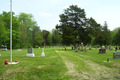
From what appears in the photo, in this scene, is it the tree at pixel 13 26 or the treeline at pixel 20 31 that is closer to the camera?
the treeline at pixel 20 31

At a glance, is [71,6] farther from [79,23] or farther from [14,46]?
[14,46]

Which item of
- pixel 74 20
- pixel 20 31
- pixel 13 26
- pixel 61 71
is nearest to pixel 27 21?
pixel 20 31

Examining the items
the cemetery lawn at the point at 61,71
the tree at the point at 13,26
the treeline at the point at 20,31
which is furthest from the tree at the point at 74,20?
the cemetery lawn at the point at 61,71

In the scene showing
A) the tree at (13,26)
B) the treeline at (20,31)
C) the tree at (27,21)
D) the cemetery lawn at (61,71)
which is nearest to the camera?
the cemetery lawn at (61,71)

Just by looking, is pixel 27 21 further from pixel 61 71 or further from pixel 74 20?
pixel 61 71

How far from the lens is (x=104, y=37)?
186ft

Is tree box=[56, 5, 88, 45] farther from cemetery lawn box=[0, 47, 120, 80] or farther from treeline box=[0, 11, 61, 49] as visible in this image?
cemetery lawn box=[0, 47, 120, 80]

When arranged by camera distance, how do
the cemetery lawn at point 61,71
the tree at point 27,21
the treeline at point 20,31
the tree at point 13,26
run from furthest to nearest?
the tree at point 27,21 < the tree at point 13,26 < the treeline at point 20,31 < the cemetery lawn at point 61,71

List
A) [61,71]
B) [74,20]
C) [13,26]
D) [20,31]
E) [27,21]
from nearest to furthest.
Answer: [61,71]
[74,20]
[13,26]
[20,31]
[27,21]

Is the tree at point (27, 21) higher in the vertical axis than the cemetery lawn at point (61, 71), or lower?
higher

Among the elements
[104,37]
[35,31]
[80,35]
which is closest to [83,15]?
[80,35]

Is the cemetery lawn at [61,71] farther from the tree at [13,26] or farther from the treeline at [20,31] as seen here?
the tree at [13,26]

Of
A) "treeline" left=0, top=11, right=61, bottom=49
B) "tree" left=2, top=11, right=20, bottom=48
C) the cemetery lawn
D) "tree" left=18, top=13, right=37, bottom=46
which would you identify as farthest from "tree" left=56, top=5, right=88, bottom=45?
the cemetery lawn

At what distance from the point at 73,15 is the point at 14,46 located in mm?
28544
